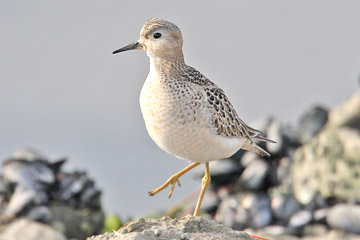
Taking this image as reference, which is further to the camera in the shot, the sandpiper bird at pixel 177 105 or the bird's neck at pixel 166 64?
the bird's neck at pixel 166 64

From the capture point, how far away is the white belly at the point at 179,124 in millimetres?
4160

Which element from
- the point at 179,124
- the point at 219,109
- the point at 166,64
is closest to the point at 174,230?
the point at 179,124

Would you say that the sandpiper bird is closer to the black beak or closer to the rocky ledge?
the black beak

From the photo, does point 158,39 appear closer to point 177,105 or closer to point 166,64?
point 166,64

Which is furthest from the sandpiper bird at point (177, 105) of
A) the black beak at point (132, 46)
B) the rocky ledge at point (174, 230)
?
the rocky ledge at point (174, 230)

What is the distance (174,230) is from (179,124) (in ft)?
2.26

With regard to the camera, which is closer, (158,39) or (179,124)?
(179,124)

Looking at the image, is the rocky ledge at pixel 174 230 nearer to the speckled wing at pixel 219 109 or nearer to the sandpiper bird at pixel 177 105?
the sandpiper bird at pixel 177 105

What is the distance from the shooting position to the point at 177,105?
4.20 metres

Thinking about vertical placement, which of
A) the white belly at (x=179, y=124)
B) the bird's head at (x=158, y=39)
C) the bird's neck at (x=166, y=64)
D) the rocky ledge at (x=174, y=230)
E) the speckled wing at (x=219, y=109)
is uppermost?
the bird's head at (x=158, y=39)

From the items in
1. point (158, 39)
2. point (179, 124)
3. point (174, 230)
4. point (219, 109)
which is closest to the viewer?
point (174, 230)

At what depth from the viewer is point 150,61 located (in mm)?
4410

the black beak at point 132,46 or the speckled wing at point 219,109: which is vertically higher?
the black beak at point 132,46

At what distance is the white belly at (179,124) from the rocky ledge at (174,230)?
47 cm
